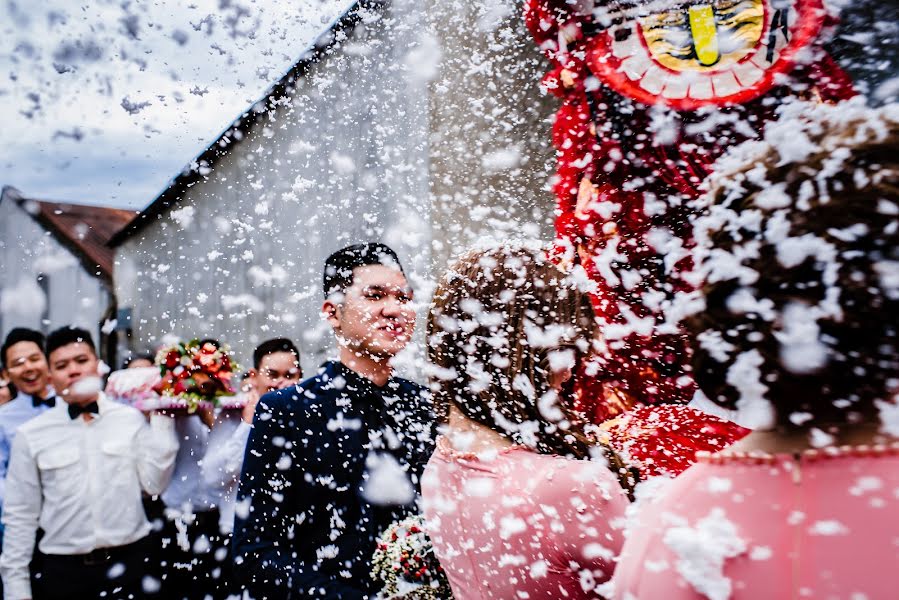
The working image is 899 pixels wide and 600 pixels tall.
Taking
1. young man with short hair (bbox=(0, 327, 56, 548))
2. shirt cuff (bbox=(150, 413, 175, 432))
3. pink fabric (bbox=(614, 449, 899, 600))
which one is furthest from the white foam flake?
young man with short hair (bbox=(0, 327, 56, 548))

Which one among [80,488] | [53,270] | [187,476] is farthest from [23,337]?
[53,270]

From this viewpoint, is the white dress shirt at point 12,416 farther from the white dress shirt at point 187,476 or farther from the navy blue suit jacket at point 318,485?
the navy blue suit jacket at point 318,485

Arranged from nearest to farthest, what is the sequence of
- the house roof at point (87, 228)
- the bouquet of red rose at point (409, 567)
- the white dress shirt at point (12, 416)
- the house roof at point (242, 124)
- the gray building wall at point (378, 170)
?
the bouquet of red rose at point (409, 567) → the gray building wall at point (378, 170) → the white dress shirt at point (12, 416) → the house roof at point (242, 124) → the house roof at point (87, 228)

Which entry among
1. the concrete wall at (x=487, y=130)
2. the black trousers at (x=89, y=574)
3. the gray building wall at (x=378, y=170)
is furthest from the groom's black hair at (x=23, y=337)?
the concrete wall at (x=487, y=130)

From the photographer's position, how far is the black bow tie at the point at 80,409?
125 inches

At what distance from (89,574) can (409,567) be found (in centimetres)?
220

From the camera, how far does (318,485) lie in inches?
71.5

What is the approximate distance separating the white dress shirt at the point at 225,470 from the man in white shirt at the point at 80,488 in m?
0.21

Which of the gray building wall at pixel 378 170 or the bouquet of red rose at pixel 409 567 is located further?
the gray building wall at pixel 378 170

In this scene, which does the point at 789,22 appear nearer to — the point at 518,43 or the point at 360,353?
the point at 518,43

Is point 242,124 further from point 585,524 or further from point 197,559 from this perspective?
point 585,524

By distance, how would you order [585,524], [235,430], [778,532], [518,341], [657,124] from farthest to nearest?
[235,430]
[657,124]
[518,341]
[585,524]
[778,532]

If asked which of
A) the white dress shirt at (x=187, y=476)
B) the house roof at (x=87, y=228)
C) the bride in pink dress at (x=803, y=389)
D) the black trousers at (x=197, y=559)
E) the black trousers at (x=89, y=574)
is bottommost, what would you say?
the black trousers at (x=197, y=559)

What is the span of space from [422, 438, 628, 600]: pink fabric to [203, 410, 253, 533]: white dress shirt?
237 cm
